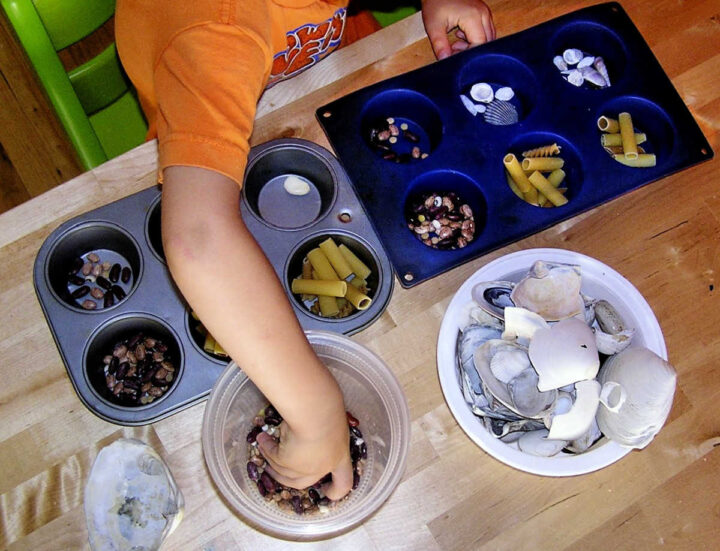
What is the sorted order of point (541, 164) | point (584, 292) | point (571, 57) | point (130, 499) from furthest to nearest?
1. point (571, 57)
2. point (541, 164)
3. point (584, 292)
4. point (130, 499)

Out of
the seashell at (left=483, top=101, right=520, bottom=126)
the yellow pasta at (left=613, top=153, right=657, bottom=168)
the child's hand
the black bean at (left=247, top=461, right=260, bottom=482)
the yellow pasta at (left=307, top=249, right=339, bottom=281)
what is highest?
the child's hand

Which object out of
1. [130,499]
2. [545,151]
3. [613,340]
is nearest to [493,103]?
[545,151]

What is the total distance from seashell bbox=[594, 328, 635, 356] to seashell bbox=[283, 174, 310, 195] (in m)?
0.47

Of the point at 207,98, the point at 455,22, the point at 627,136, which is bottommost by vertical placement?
the point at 627,136

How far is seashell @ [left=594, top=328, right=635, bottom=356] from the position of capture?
0.85 metres

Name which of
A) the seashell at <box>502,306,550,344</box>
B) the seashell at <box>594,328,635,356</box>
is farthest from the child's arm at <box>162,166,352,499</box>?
the seashell at <box>594,328,635,356</box>

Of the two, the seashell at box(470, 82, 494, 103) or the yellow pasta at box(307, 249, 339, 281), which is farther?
the seashell at box(470, 82, 494, 103)

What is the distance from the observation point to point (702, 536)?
2.88ft

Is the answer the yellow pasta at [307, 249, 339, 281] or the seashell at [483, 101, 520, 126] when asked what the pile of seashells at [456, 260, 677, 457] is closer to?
the yellow pasta at [307, 249, 339, 281]

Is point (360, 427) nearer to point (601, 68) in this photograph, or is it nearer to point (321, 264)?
point (321, 264)

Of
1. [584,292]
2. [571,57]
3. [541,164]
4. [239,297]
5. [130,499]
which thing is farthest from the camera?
[571,57]

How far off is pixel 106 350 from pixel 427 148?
559 millimetres

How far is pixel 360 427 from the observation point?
903mm

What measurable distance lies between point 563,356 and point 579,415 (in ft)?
0.26
